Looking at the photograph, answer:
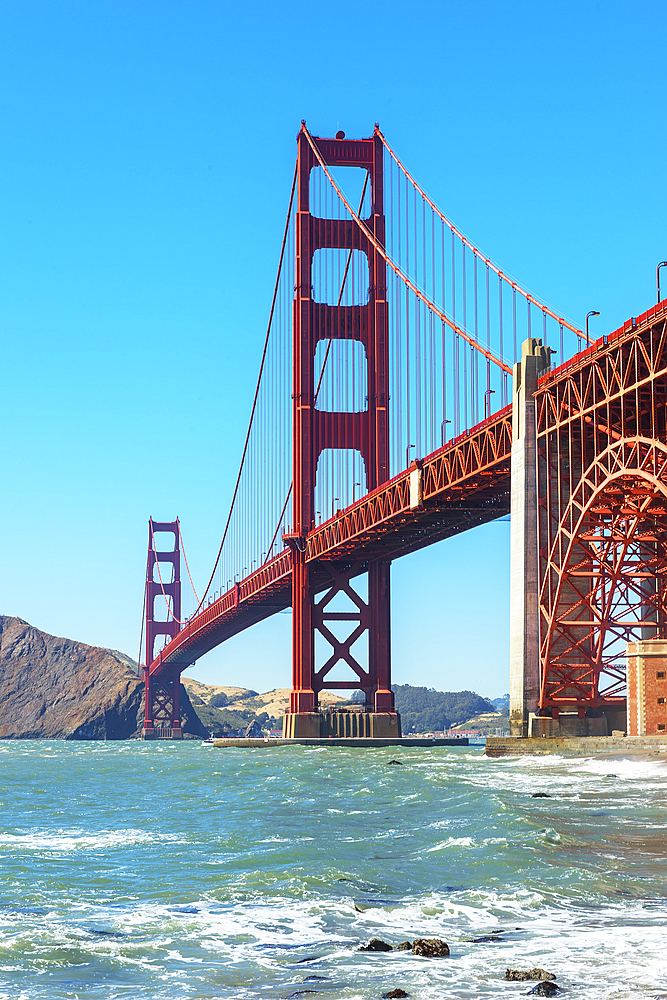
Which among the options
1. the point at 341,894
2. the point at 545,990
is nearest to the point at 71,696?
the point at 341,894

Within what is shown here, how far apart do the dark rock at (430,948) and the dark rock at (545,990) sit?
5.02ft

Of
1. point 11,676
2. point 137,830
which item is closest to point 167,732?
point 11,676

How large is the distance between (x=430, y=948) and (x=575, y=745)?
26570mm

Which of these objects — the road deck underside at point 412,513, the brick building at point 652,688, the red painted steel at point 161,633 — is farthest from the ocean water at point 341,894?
the red painted steel at point 161,633

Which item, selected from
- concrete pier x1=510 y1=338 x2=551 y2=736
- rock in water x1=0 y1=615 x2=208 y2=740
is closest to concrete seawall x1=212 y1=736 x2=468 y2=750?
concrete pier x1=510 y1=338 x2=551 y2=736

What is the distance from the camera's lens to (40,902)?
589 inches

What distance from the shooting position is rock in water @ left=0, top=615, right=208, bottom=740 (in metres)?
166

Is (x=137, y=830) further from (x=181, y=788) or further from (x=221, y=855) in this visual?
(x=181, y=788)

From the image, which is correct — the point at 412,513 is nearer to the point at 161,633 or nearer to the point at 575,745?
the point at 575,745

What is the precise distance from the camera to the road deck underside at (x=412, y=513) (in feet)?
156

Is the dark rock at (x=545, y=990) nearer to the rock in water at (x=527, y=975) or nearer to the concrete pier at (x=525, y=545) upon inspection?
the rock in water at (x=527, y=975)

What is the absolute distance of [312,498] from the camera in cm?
6831

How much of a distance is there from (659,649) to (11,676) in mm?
170369

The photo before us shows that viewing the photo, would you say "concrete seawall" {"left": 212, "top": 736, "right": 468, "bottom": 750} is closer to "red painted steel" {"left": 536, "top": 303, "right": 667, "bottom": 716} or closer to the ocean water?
"red painted steel" {"left": 536, "top": 303, "right": 667, "bottom": 716}
